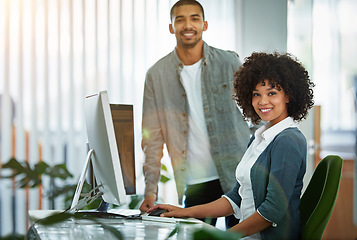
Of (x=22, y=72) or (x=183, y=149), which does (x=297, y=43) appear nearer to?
(x=183, y=149)

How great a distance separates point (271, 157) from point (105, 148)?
0.52 metres

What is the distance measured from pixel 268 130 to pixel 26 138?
7.39 ft

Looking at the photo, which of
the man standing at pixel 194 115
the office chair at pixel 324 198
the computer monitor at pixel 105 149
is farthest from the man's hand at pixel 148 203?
the office chair at pixel 324 198

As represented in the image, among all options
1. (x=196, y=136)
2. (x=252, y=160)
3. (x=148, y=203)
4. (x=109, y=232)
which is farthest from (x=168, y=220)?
(x=196, y=136)

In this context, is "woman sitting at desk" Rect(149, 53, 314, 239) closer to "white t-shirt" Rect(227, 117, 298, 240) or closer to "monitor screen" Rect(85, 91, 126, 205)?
"white t-shirt" Rect(227, 117, 298, 240)

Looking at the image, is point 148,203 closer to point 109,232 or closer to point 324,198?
point 109,232

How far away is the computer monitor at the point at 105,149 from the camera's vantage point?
112cm

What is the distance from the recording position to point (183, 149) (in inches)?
82.7

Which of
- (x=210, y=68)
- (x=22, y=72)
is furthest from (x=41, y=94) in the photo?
(x=210, y=68)

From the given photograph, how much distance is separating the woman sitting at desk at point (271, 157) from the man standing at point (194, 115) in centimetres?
45

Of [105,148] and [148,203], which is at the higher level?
[105,148]

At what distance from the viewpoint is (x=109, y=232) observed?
119 centimetres

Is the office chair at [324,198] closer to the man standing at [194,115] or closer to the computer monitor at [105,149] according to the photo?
the computer monitor at [105,149]

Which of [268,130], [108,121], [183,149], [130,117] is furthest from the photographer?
[183,149]
